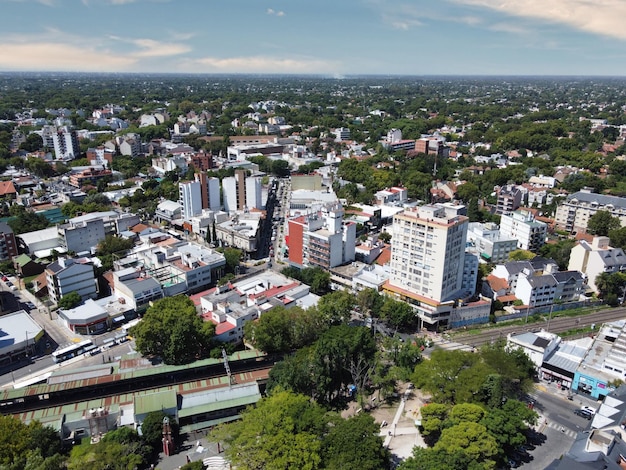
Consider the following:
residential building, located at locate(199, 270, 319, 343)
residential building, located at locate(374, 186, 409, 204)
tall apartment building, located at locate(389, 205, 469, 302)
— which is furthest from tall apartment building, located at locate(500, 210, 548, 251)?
residential building, located at locate(199, 270, 319, 343)

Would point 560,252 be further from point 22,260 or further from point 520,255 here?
point 22,260

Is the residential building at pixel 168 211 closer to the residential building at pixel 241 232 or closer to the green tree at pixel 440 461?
the residential building at pixel 241 232

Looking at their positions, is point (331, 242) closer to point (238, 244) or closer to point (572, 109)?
point (238, 244)

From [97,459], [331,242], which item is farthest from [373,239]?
[97,459]

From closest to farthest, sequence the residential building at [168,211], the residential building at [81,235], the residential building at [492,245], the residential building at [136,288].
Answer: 1. the residential building at [136,288]
2. the residential building at [492,245]
3. the residential building at [81,235]
4. the residential building at [168,211]

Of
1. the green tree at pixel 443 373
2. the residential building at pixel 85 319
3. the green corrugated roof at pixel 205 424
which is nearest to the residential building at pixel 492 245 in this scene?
the green tree at pixel 443 373

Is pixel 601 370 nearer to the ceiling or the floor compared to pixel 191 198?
nearer to the floor

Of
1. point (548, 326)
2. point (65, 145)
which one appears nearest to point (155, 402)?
point (548, 326)
